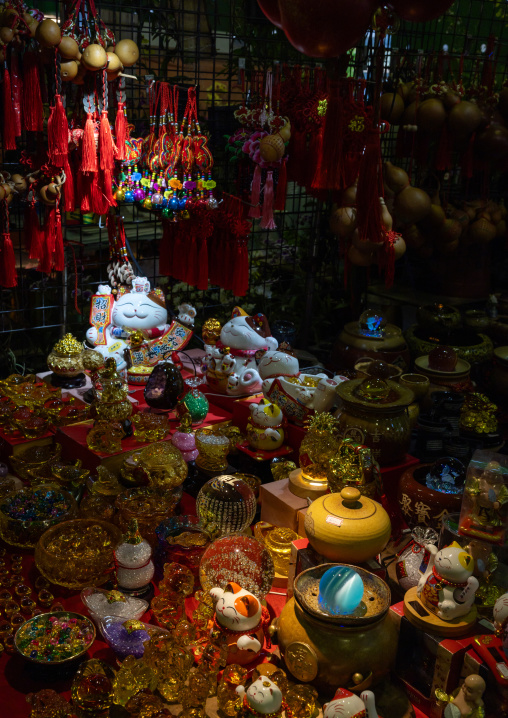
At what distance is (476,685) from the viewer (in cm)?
171

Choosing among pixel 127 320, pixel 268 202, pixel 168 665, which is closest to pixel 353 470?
pixel 168 665

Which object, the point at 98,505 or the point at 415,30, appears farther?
the point at 415,30

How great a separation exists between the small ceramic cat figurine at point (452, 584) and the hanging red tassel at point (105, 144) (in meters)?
2.15

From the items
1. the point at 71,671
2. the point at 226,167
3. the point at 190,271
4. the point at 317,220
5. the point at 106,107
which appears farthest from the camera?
the point at 317,220

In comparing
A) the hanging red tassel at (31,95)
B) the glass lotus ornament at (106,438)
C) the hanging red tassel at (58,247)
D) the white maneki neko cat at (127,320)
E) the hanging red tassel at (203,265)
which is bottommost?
the glass lotus ornament at (106,438)

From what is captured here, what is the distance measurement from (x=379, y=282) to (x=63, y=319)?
2.61 m

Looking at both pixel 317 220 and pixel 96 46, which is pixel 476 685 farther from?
pixel 317 220

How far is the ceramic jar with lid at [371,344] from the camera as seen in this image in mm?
3703

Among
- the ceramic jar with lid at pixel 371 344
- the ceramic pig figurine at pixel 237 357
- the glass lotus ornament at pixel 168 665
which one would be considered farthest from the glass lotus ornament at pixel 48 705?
the ceramic jar with lid at pixel 371 344

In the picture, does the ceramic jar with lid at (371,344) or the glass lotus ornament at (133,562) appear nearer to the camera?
the glass lotus ornament at (133,562)

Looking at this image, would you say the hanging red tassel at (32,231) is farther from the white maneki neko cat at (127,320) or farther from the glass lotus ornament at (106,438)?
the glass lotus ornament at (106,438)

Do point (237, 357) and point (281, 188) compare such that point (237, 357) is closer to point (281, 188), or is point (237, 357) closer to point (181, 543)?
point (281, 188)

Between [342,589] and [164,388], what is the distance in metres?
1.39

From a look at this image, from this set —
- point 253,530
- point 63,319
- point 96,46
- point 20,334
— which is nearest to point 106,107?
point 96,46
